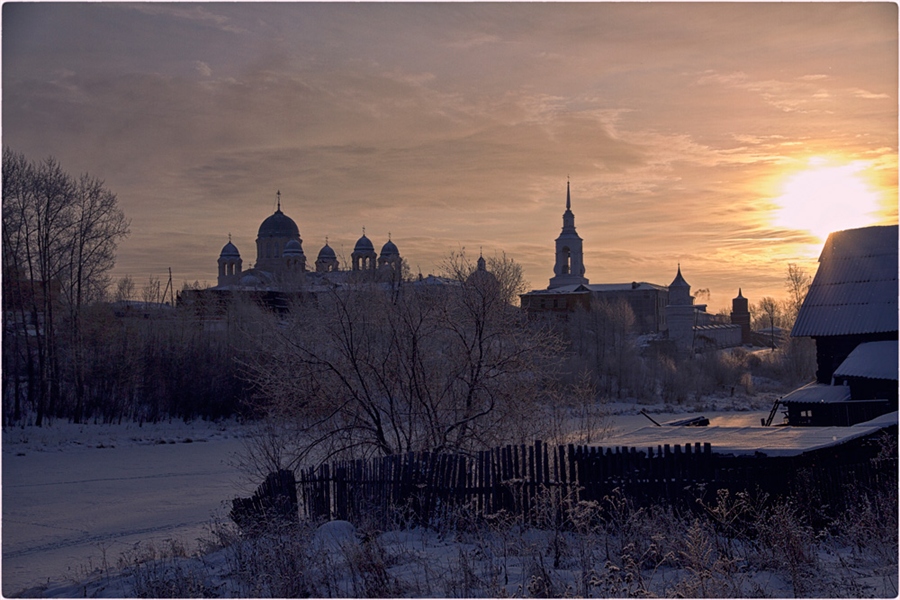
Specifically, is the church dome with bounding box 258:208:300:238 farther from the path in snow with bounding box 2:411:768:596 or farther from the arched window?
the path in snow with bounding box 2:411:768:596

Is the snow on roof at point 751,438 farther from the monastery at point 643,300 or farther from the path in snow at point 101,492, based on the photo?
the monastery at point 643,300

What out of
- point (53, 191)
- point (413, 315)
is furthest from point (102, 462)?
point (413, 315)

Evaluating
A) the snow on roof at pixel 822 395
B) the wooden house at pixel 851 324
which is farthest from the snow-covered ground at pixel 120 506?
the wooden house at pixel 851 324

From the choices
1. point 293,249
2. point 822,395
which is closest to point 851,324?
point 822,395

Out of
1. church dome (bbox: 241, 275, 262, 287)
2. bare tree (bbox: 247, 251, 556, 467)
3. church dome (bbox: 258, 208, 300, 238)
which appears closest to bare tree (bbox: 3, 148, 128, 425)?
bare tree (bbox: 247, 251, 556, 467)

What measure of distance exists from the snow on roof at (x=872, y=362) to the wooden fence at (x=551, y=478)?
11831 mm

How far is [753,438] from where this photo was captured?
10.7m

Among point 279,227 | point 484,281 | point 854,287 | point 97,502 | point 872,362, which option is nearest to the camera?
point 484,281

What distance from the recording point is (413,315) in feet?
46.9

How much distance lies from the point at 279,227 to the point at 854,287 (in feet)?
239

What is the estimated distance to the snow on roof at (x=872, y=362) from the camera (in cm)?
2069

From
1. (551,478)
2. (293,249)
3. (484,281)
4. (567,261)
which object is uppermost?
(293,249)

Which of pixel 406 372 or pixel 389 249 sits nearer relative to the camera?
pixel 406 372

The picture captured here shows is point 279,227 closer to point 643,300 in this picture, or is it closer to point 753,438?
point 643,300
